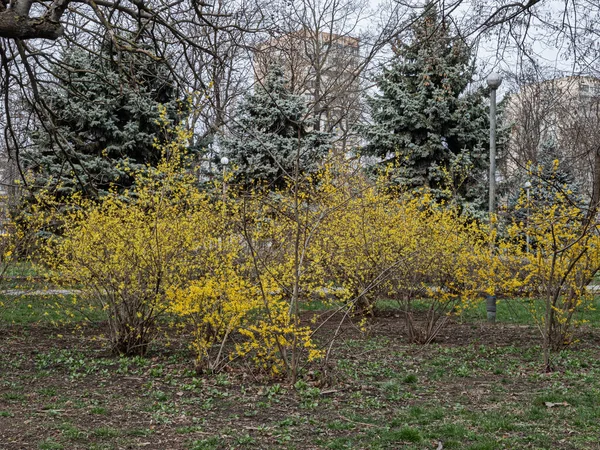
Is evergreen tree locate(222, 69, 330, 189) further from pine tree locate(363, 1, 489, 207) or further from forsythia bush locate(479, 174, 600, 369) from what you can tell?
forsythia bush locate(479, 174, 600, 369)

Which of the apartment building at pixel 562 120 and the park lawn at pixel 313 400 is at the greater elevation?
the apartment building at pixel 562 120

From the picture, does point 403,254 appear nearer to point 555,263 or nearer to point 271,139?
point 555,263

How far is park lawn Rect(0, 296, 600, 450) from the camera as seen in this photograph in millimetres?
3924

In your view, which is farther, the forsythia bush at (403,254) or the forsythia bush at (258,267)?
the forsythia bush at (403,254)

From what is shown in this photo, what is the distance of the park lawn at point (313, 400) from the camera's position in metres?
3.92

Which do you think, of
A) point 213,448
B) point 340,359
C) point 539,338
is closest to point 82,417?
point 213,448

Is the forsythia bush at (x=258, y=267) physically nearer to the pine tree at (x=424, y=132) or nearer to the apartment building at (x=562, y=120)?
the apartment building at (x=562, y=120)

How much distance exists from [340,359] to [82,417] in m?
2.98

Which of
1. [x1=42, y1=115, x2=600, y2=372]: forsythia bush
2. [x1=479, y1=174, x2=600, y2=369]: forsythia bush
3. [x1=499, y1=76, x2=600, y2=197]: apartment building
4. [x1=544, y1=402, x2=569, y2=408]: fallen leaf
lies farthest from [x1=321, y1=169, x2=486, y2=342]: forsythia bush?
[x1=544, y1=402, x2=569, y2=408]: fallen leaf

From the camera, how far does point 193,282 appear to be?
586 cm

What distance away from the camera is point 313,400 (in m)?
4.85

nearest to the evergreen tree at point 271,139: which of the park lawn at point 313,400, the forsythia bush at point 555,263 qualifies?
the forsythia bush at point 555,263

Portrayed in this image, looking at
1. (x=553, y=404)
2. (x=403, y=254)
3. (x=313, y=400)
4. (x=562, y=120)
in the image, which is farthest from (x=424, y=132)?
(x=313, y=400)

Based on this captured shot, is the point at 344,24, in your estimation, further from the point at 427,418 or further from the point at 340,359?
the point at 427,418
